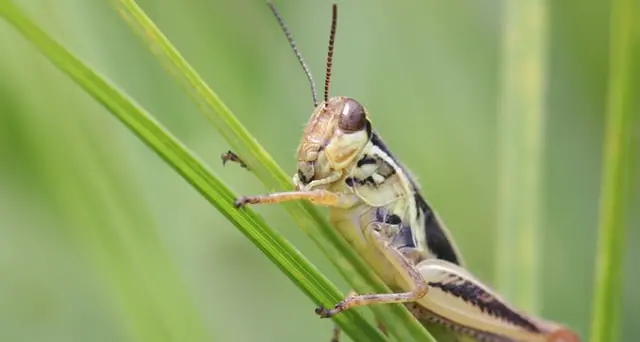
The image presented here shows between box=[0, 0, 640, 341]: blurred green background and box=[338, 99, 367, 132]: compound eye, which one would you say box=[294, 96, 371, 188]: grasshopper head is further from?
box=[0, 0, 640, 341]: blurred green background

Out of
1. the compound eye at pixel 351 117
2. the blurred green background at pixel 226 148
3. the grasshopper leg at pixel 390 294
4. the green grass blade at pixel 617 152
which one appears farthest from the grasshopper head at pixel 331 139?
the green grass blade at pixel 617 152

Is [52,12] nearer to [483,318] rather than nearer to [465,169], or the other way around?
[483,318]

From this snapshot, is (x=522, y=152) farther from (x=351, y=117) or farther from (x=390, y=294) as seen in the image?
(x=390, y=294)

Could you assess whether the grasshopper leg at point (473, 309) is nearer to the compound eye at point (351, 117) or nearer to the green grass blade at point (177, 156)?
the compound eye at point (351, 117)

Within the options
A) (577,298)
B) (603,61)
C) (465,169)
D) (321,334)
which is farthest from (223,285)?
(603,61)

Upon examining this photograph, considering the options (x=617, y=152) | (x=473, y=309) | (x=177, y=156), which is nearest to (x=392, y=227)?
(x=473, y=309)

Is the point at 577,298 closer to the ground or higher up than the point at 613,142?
closer to the ground
